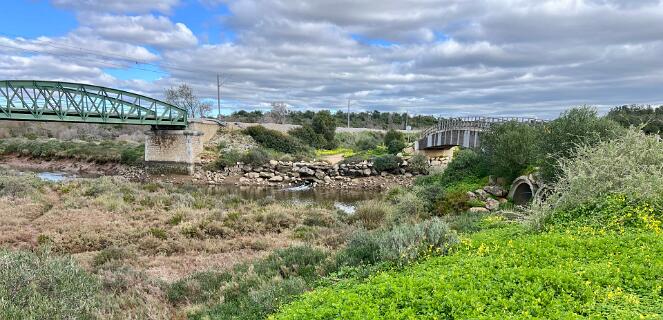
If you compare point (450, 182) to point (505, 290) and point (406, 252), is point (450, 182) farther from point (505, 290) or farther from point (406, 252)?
point (505, 290)

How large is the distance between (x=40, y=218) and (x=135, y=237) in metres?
4.28

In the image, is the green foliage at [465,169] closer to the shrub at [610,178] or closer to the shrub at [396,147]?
the shrub at [610,178]

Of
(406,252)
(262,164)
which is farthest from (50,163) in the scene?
(406,252)

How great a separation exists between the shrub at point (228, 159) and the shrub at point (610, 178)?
117 ft

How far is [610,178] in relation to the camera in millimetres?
9523

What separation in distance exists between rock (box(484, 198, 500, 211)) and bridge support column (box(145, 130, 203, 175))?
30105 millimetres

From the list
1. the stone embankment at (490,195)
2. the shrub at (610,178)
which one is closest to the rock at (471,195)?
the stone embankment at (490,195)

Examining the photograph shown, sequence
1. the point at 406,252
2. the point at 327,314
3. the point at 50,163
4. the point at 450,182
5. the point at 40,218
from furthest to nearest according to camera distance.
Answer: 1. the point at 50,163
2. the point at 450,182
3. the point at 40,218
4. the point at 406,252
5. the point at 327,314

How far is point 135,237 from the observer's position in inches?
528

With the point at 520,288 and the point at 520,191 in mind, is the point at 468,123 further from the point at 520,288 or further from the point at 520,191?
the point at 520,288

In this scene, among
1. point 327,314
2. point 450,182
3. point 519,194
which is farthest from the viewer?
point 450,182

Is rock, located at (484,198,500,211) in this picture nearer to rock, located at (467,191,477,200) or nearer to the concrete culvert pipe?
rock, located at (467,191,477,200)

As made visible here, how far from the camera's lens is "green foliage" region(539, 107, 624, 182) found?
607 inches

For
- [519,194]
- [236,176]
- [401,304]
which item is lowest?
[236,176]
